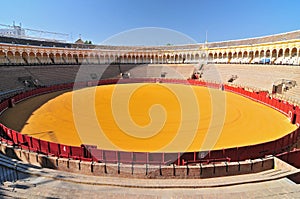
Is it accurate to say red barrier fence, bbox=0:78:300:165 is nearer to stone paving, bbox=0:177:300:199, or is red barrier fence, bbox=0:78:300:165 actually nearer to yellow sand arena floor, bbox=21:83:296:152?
stone paving, bbox=0:177:300:199

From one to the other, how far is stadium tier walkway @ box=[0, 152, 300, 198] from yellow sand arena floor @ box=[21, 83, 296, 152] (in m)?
2.74

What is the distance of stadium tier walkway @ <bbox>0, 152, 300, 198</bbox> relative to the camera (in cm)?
616

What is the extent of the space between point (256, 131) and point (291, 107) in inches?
213

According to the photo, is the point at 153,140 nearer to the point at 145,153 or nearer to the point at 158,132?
the point at 158,132

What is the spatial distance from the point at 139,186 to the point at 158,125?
21.3 ft

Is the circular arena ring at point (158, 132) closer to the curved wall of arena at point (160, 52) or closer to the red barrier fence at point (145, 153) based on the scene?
the red barrier fence at point (145, 153)

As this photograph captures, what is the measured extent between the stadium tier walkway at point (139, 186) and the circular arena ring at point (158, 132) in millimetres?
672

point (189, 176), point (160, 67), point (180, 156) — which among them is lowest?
point (189, 176)

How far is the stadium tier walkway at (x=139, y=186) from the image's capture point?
6156 mm

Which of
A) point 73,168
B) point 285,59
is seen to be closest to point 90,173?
point 73,168

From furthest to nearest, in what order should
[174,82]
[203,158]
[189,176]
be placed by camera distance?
[174,82]
[203,158]
[189,176]

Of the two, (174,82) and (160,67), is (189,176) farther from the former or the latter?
(160,67)

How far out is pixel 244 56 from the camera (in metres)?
44.7

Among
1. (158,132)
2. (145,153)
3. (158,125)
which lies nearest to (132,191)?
(145,153)
